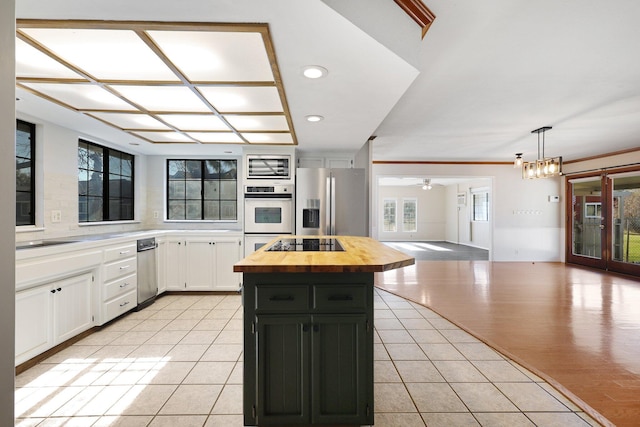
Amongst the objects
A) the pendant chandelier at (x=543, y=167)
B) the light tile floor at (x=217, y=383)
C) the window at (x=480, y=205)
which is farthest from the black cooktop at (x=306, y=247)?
the window at (x=480, y=205)

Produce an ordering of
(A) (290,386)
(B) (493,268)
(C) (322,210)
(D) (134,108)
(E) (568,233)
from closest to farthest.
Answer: (A) (290,386), (D) (134,108), (C) (322,210), (B) (493,268), (E) (568,233)

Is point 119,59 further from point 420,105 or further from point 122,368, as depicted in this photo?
point 420,105

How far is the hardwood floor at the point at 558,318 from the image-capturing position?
7.30 ft

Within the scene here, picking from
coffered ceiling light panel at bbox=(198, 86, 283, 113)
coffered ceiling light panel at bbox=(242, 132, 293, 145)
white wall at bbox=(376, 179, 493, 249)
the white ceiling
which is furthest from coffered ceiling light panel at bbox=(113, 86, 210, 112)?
white wall at bbox=(376, 179, 493, 249)

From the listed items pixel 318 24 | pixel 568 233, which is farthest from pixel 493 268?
pixel 318 24

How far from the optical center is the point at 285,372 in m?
1.75

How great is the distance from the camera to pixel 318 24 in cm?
157

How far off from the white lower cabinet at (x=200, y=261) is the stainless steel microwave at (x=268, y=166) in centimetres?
100

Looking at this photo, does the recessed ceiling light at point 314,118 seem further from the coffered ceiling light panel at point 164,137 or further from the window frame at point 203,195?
the window frame at point 203,195

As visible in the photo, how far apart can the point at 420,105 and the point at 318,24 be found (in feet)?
7.70

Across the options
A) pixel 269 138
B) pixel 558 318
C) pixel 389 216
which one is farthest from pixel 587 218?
pixel 269 138

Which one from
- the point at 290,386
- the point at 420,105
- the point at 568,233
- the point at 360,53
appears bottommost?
the point at 290,386

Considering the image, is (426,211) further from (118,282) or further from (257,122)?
(118,282)

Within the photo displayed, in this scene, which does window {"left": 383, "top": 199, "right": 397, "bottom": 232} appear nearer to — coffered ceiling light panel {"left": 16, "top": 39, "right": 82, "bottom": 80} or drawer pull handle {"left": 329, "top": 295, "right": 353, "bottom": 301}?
drawer pull handle {"left": 329, "top": 295, "right": 353, "bottom": 301}
